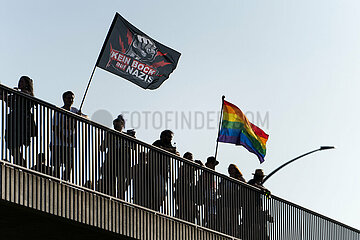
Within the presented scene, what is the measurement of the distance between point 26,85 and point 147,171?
2.63 meters

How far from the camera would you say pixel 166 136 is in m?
15.1

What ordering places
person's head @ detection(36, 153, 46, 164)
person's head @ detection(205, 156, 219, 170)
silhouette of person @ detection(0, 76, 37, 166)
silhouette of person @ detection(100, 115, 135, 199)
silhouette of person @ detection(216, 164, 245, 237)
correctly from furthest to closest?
person's head @ detection(205, 156, 219, 170) < silhouette of person @ detection(216, 164, 245, 237) < silhouette of person @ detection(100, 115, 135, 199) < person's head @ detection(36, 153, 46, 164) < silhouette of person @ detection(0, 76, 37, 166)

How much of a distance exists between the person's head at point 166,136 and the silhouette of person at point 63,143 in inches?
103

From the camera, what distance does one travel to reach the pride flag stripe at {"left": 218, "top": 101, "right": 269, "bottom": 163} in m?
20.4

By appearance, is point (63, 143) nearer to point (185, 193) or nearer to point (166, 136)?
point (166, 136)

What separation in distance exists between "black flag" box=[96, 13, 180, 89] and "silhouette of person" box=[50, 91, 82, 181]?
3.60 meters

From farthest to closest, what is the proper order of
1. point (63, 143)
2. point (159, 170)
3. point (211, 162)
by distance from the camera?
point (211, 162), point (159, 170), point (63, 143)

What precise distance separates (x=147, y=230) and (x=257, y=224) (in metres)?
3.99

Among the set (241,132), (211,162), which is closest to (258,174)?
(211,162)

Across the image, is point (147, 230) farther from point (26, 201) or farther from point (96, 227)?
point (26, 201)

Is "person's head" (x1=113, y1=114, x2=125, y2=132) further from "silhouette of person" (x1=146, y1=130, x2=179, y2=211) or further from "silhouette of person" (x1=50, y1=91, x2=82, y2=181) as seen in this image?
"silhouette of person" (x1=50, y1=91, x2=82, y2=181)

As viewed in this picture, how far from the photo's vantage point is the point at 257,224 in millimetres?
17297

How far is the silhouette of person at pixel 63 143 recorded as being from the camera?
479 inches

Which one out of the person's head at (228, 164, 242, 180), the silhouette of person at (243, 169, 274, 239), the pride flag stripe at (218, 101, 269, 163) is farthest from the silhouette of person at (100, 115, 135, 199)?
the pride flag stripe at (218, 101, 269, 163)
